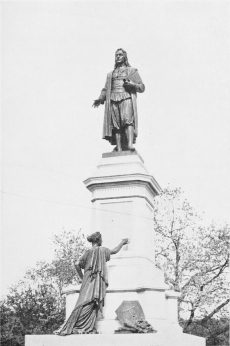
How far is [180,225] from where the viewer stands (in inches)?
1011

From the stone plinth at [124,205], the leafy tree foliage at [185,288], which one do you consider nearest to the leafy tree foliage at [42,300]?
the leafy tree foliage at [185,288]

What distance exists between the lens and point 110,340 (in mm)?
9555

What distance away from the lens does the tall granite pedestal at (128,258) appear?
1001 centimetres

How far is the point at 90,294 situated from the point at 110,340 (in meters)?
0.97

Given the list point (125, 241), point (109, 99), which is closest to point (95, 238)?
point (125, 241)

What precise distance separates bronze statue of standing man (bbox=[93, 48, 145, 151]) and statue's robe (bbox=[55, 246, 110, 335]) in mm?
2940

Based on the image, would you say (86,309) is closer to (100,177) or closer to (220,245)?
(100,177)

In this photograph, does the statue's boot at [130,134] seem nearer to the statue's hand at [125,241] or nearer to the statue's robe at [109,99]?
the statue's robe at [109,99]

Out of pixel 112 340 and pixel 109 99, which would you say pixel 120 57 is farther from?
pixel 112 340

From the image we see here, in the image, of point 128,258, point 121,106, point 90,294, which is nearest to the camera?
point 90,294

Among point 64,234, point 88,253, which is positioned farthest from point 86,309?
point 64,234

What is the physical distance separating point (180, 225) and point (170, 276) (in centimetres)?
246

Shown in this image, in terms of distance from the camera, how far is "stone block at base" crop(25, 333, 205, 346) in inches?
371

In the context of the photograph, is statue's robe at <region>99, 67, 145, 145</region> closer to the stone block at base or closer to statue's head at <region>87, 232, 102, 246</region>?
statue's head at <region>87, 232, 102, 246</region>
